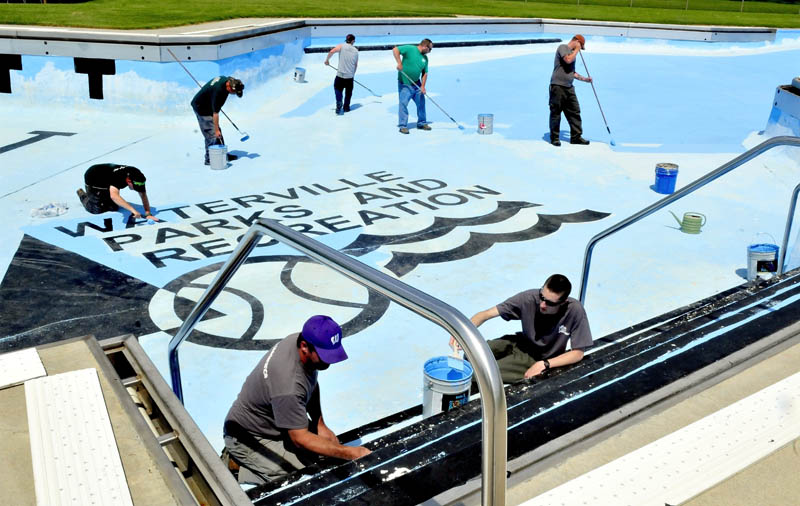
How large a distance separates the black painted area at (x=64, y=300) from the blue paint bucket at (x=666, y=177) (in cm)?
786

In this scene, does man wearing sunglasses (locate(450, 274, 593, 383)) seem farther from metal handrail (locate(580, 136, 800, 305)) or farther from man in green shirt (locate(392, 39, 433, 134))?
man in green shirt (locate(392, 39, 433, 134))

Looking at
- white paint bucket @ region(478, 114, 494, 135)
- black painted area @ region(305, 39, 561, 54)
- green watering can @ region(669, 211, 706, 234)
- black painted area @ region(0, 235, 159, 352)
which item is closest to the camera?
black painted area @ region(0, 235, 159, 352)

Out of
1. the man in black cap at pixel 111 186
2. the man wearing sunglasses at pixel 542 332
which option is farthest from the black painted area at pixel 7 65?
the man wearing sunglasses at pixel 542 332

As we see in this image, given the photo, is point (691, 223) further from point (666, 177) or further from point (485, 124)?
point (485, 124)

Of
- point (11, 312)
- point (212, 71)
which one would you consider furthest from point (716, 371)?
point (212, 71)

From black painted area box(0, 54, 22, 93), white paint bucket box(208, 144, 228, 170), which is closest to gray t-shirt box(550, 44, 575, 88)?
white paint bucket box(208, 144, 228, 170)

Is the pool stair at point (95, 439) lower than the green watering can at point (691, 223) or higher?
higher

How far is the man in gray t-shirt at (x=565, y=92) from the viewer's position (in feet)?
44.5

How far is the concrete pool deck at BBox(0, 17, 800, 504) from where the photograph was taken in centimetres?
710

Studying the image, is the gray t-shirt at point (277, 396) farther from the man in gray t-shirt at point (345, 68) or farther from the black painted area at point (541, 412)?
the man in gray t-shirt at point (345, 68)

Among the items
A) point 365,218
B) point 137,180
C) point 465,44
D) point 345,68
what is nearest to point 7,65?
point 345,68

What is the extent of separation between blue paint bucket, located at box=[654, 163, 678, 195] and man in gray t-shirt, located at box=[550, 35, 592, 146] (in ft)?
10.3

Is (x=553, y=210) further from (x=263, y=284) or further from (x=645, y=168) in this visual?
(x=263, y=284)

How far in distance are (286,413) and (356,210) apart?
6423 millimetres
